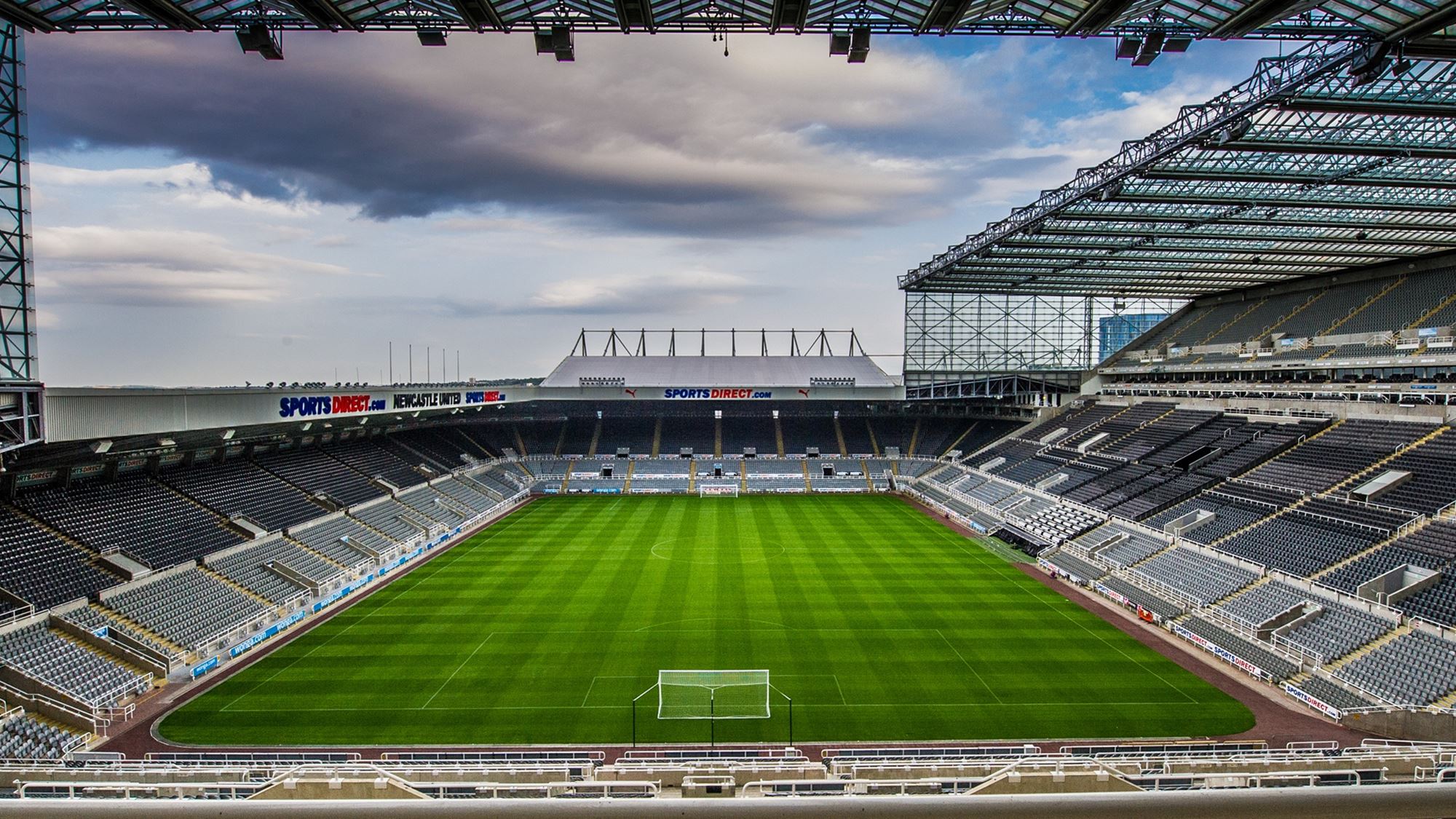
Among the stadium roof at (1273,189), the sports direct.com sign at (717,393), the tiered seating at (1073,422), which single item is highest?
the stadium roof at (1273,189)

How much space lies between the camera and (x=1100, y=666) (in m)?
23.6

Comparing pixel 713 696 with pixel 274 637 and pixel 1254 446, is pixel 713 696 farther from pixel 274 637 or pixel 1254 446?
pixel 1254 446

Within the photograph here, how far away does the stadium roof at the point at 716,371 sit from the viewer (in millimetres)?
67750

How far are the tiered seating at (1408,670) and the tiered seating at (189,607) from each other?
3524cm

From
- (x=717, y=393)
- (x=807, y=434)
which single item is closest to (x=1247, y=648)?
(x=717, y=393)

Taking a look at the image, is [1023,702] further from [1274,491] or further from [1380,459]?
[1380,459]

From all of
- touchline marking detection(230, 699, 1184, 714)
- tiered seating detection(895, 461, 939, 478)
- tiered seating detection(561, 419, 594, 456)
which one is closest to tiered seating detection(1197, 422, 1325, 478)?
touchline marking detection(230, 699, 1184, 714)

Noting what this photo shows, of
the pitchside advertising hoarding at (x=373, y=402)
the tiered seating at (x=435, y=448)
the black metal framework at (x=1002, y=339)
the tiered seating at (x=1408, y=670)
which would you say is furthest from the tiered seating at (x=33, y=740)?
the black metal framework at (x=1002, y=339)

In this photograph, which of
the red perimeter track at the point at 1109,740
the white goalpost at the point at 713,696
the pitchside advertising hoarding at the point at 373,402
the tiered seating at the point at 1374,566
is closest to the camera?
the red perimeter track at the point at 1109,740

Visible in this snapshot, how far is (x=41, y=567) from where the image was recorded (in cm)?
2483

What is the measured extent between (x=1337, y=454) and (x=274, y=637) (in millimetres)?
45297

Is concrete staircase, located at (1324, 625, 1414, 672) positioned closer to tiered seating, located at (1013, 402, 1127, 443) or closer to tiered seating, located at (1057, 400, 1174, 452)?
tiered seating, located at (1057, 400, 1174, 452)

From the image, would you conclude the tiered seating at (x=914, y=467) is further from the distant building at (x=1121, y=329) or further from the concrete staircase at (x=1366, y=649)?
the concrete staircase at (x=1366, y=649)

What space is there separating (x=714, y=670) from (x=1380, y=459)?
30.5 meters
